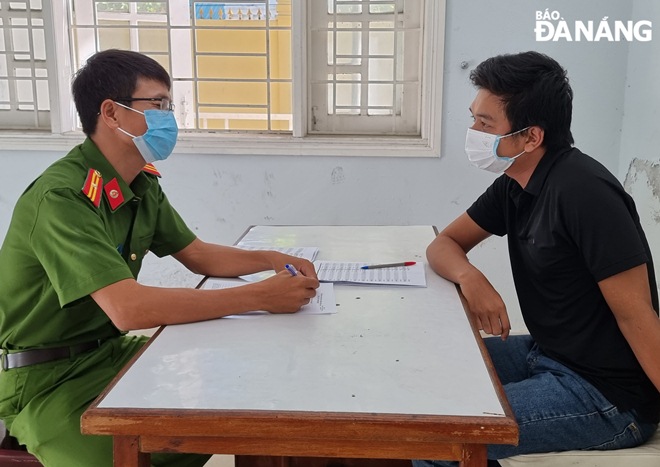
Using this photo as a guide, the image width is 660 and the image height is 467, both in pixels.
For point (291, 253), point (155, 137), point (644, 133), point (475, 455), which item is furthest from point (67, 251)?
point (644, 133)

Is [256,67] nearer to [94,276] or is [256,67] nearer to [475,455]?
[94,276]

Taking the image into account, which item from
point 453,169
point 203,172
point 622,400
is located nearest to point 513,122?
point 622,400

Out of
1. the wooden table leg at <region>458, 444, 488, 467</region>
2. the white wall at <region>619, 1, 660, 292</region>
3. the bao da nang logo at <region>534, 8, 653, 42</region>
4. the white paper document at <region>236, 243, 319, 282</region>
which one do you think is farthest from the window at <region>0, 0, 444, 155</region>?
the wooden table leg at <region>458, 444, 488, 467</region>

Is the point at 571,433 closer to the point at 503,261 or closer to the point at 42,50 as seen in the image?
the point at 503,261

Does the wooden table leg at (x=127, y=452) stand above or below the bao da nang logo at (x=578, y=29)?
below

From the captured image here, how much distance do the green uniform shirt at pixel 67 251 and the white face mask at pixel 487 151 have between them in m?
0.83

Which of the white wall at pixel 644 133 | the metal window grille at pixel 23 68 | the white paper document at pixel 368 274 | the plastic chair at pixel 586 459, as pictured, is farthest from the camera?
the metal window grille at pixel 23 68

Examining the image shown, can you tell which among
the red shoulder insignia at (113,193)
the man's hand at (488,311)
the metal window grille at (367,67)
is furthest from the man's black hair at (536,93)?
the metal window grille at (367,67)

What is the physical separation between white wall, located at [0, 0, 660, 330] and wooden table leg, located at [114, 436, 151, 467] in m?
2.27

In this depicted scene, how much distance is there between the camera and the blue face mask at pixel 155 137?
1.58 m

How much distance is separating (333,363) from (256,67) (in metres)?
→ 2.51

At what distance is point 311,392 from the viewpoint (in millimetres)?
1002

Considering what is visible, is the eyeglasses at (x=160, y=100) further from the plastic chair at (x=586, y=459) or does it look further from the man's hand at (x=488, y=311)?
the plastic chair at (x=586, y=459)

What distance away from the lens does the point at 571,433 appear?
123 cm
